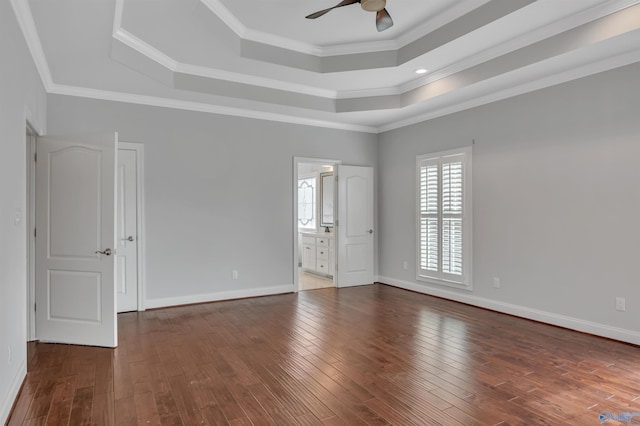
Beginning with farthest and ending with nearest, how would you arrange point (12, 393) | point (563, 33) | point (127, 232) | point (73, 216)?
point (127, 232) < point (73, 216) < point (563, 33) < point (12, 393)

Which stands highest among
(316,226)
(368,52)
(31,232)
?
(368,52)

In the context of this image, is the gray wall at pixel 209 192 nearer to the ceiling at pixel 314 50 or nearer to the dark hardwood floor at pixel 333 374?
the ceiling at pixel 314 50

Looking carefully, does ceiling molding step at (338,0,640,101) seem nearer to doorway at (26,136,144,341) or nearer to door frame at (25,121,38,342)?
doorway at (26,136,144,341)

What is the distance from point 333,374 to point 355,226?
3884 millimetres

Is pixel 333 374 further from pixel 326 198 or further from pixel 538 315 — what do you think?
pixel 326 198

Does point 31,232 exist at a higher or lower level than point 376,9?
lower

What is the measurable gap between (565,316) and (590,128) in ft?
6.79

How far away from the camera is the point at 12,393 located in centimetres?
266

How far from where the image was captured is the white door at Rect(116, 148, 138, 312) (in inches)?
197

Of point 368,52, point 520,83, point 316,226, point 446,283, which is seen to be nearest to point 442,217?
point 446,283

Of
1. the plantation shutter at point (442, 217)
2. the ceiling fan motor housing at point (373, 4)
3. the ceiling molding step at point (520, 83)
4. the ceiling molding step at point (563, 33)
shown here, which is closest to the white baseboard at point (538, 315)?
the plantation shutter at point (442, 217)

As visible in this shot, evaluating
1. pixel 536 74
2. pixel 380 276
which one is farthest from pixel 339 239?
pixel 536 74

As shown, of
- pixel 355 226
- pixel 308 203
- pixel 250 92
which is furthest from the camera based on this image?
pixel 308 203

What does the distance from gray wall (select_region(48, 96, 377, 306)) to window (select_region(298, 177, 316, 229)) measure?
2277 millimetres
